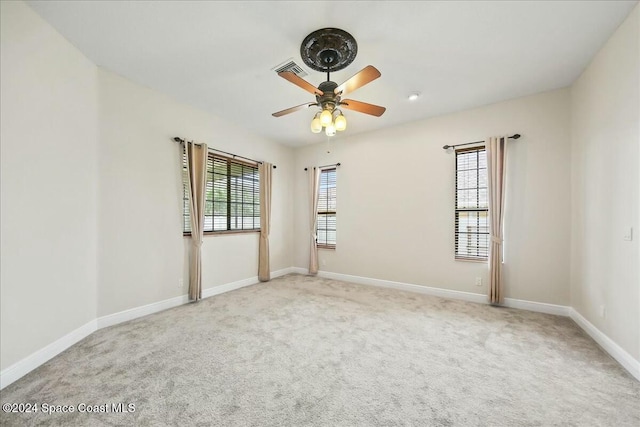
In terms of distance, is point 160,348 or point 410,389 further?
point 160,348

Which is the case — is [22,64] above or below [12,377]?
above

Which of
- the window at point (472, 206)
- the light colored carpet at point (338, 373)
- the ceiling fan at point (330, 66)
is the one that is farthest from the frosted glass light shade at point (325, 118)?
the window at point (472, 206)

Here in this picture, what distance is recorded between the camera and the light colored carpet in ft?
5.14

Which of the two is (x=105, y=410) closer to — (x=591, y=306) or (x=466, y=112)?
(x=591, y=306)

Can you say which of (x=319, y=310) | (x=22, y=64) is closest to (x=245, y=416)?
(x=319, y=310)

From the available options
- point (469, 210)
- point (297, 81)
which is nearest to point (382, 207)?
point (469, 210)

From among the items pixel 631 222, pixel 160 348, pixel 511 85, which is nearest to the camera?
pixel 631 222

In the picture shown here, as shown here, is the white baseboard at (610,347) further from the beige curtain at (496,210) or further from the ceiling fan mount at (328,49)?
the ceiling fan mount at (328,49)

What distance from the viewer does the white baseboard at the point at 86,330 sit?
6.20 feet

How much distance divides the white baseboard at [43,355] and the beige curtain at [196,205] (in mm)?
1145

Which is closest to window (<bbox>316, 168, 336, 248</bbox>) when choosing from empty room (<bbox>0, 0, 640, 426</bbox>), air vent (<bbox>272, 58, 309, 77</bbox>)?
empty room (<bbox>0, 0, 640, 426</bbox>)

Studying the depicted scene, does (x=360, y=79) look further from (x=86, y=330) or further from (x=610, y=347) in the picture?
(x=86, y=330)

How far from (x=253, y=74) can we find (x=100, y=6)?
4.35 feet

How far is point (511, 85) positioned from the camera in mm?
3088
